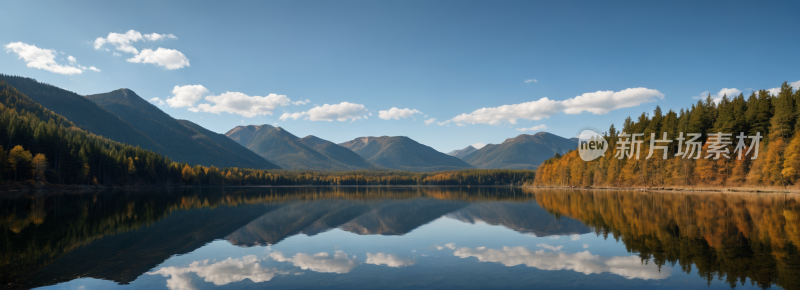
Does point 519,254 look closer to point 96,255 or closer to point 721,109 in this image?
point 96,255

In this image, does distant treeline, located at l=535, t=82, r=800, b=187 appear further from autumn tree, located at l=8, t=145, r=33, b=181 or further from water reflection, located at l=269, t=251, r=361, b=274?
autumn tree, located at l=8, t=145, r=33, b=181

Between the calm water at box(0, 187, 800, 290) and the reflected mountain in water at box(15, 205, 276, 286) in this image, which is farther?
the reflected mountain in water at box(15, 205, 276, 286)

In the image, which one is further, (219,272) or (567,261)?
(567,261)

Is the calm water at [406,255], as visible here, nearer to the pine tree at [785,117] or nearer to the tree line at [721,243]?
the tree line at [721,243]

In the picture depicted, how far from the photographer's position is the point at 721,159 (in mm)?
83688

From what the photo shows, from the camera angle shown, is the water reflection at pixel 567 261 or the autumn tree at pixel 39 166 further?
the autumn tree at pixel 39 166

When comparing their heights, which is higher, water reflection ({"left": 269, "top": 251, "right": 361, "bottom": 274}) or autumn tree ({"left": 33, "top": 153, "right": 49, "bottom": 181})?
autumn tree ({"left": 33, "top": 153, "right": 49, "bottom": 181})

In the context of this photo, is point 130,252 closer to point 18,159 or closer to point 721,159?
point 18,159

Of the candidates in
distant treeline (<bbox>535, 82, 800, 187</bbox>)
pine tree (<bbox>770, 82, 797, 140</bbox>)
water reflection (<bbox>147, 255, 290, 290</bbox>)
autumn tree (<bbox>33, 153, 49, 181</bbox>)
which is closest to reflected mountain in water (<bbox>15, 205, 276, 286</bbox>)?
water reflection (<bbox>147, 255, 290, 290</bbox>)

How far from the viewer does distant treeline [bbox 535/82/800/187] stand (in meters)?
71.5

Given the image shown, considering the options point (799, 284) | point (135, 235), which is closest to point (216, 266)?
point (135, 235)

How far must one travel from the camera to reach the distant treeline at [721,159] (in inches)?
2815

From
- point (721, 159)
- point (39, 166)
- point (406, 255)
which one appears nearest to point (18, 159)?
point (39, 166)

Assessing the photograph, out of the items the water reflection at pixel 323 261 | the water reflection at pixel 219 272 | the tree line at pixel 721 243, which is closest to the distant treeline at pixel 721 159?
the tree line at pixel 721 243
